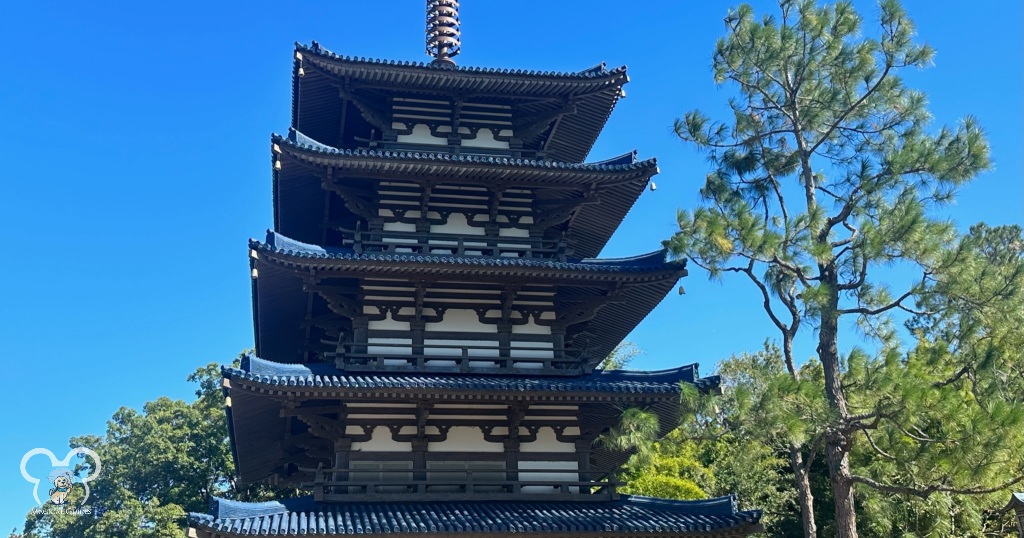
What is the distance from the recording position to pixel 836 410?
15625 mm

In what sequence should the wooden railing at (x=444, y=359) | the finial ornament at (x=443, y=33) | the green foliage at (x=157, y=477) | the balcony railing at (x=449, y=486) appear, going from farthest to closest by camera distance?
the green foliage at (x=157, y=477) → the finial ornament at (x=443, y=33) → the wooden railing at (x=444, y=359) → the balcony railing at (x=449, y=486)

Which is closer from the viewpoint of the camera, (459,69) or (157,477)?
(459,69)

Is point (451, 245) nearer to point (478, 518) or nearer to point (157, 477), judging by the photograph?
point (478, 518)

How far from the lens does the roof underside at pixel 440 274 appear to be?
15.7m

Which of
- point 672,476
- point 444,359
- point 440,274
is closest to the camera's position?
point 440,274

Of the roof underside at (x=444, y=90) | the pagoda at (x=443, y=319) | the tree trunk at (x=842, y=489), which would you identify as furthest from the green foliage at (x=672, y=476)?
the roof underside at (x=444, y=90)

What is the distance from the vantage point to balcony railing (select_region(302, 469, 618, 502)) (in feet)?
48.5

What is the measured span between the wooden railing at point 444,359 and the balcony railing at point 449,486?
1958 millimetres

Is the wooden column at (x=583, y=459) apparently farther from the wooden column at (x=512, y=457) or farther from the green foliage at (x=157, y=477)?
the green foliage at (x=157, y=477)

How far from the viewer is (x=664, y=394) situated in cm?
1562

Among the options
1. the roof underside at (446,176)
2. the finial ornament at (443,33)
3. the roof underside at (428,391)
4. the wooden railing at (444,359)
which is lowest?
the roof underside at (428,391)

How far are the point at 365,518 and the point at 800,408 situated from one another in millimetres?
7792

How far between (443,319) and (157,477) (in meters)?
34.4

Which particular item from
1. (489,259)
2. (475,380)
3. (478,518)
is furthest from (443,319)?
(478,518)
